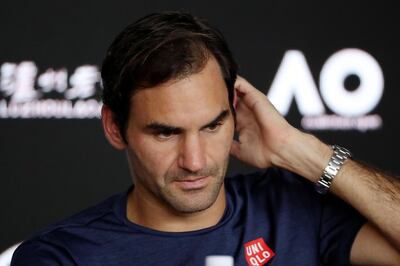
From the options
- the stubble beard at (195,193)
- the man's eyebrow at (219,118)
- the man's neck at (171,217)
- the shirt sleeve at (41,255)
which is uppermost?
the man's eyebrow at (219,118)

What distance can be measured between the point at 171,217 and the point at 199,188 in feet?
0.49

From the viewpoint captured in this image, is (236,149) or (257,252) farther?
(236,149)

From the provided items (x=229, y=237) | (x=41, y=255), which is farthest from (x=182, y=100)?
(x=41, y=255)

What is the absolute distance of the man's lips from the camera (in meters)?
1.54

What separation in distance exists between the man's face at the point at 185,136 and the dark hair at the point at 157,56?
2 cm

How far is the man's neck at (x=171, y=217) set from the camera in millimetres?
1662

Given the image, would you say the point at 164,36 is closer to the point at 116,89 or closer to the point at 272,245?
the point at 116,89

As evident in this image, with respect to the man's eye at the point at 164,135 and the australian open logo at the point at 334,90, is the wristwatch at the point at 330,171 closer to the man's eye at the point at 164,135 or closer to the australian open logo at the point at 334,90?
the man's eye at the point at 164,135

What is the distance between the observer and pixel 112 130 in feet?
5.71

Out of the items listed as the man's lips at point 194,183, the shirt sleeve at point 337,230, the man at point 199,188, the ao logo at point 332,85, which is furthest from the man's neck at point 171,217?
the ao logo at point 332,85

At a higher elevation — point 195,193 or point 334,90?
point 195,193

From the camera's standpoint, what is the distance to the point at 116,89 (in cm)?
164

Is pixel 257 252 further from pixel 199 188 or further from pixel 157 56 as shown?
pixel 157 56

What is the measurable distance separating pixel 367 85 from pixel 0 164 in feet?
4.35
